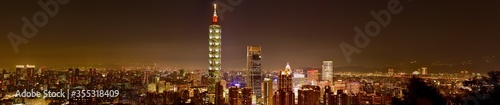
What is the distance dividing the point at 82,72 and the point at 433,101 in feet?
42.1

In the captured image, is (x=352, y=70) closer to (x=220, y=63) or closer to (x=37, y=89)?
(x=220, y=63)

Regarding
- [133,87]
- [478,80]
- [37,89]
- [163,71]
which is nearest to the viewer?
[478,80]

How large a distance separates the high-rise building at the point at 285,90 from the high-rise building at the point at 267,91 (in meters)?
0.58

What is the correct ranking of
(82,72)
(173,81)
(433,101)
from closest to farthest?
(433,101) < (82,72) < (173,81)

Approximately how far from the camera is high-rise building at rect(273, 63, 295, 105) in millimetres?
18453

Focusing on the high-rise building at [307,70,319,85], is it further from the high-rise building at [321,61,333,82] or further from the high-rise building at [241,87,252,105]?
the high-rise building at [241,87,252,105]

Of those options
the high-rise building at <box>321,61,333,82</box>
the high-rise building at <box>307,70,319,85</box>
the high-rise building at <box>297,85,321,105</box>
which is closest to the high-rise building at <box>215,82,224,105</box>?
the high-rise building at <box>297,85,321,105</box>

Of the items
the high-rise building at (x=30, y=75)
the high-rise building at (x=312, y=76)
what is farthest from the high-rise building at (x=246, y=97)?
the high-rise building at (x=30, y=75)

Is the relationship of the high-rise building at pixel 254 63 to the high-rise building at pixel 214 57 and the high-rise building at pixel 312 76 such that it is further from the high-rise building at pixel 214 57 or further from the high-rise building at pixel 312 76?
the high-rise building at pixel 214 57

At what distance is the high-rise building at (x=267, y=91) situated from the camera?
20578mm

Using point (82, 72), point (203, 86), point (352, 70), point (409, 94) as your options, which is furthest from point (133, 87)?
point (409, 94)

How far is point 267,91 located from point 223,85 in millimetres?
2968

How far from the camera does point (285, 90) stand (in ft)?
66.9

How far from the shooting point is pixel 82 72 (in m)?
14.4
